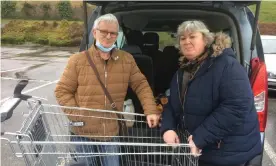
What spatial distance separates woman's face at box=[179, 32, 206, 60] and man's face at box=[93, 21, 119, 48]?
54 centimetres

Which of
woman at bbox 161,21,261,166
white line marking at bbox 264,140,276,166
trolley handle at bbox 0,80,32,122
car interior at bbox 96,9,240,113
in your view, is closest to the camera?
trolley handle at bbox 0,80,32,122

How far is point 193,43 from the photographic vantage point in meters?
2.25

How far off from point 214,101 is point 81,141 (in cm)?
101

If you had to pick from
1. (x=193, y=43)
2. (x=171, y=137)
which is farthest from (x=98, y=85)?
(x=193, y=43)

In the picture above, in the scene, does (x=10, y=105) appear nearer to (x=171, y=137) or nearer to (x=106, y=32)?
(x=106, y=32)

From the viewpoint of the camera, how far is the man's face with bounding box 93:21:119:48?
2455mm

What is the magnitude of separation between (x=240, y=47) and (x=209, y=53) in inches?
→ 30.3

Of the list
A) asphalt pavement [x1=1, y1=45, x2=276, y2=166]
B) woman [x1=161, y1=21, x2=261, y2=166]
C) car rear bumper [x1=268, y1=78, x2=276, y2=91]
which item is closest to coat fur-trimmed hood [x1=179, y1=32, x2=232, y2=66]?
woman [x1=161, y1=21, x2=261, y2=166]

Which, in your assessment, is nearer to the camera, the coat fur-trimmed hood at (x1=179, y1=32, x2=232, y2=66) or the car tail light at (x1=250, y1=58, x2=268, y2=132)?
the coat fur-trimmed hood at (x1=179, y1=32, x2=232, y2=66)

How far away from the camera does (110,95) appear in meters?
2.53

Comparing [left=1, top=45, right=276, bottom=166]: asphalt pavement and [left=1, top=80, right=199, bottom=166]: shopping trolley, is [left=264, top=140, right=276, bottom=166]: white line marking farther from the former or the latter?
Result: [left=1, top=80, right=199, bottom=166]: shopping trolley

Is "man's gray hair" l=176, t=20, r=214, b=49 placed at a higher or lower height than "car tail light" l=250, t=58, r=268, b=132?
higher

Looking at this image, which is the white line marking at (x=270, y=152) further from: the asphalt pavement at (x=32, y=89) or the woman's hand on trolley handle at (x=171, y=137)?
the woman's hand on trolley handle at (x=171, y=137)

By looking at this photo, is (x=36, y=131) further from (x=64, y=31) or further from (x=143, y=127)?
(x=64, y=31)
